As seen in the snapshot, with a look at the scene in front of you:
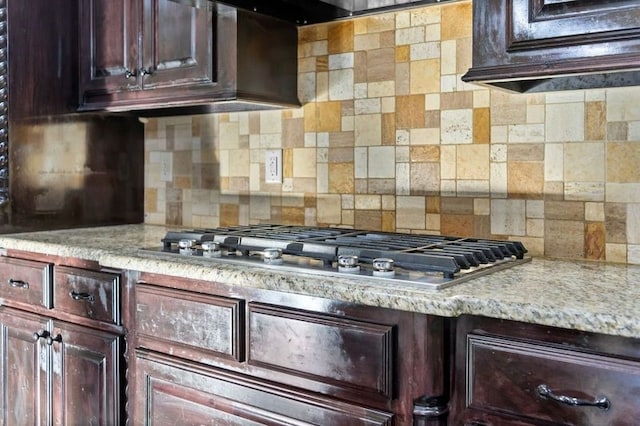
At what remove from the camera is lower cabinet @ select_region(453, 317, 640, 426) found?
1.02m

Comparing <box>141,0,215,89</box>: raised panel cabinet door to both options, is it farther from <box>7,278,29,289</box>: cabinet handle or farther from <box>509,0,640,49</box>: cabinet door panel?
<box>509,0,640,49</box>: cabinet door panel

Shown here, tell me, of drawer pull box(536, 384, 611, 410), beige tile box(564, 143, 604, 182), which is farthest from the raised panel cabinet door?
drawer pull box(536, 384, 611, 410)

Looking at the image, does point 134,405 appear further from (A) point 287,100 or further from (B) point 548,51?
(B) point 548,51

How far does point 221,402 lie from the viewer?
4.90 ft

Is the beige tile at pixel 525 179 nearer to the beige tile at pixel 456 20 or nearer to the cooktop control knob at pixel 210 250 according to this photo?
the beige tile at pixel 456 20

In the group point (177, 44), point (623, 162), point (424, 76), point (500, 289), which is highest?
point (177, 44)

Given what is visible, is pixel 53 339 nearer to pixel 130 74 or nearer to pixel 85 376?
pixel 85 376

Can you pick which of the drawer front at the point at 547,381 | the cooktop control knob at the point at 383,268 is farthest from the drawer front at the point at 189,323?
the drawer front at the point at 547,381

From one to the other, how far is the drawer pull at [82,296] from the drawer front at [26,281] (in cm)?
12

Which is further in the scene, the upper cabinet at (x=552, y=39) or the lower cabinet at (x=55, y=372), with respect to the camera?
the lower cabinet at (x=55, y=372)

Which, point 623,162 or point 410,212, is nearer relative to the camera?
point 623,162

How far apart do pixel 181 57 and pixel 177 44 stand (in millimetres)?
47

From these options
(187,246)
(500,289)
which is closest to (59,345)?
(187,246)

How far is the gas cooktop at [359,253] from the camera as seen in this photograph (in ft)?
4.29
